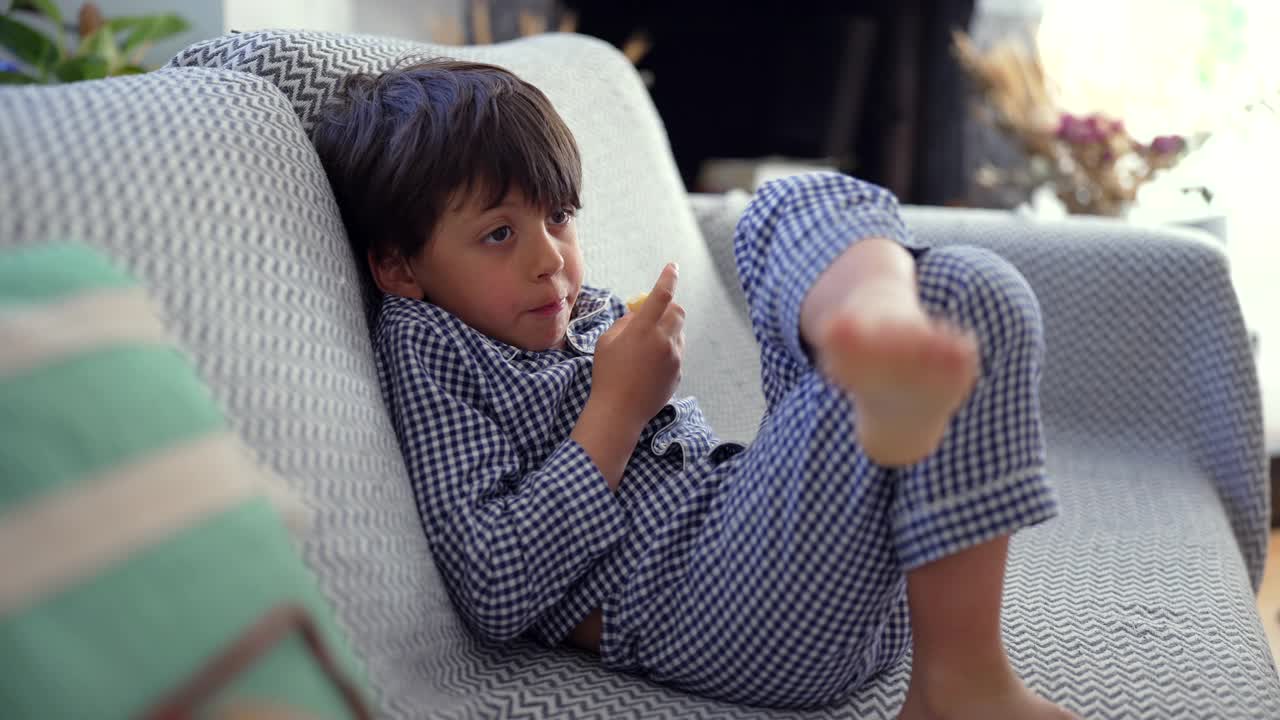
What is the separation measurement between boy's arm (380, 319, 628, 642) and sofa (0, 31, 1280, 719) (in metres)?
0.03

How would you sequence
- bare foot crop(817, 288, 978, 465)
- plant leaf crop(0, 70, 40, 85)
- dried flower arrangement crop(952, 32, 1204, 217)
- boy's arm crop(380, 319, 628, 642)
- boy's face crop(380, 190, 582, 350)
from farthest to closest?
dried flower arrangement crop(952, 32, 1204, 217) → plant leaf crop(0, 70, 40, 85) → boy's face crop(380, 190, 582, 350) → boy's arm crop(380, 319, 628, 642) → bare foot crop(817, 288, 978, 465)

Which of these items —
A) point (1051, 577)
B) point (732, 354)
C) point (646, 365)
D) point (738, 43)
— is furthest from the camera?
point (738, 43)

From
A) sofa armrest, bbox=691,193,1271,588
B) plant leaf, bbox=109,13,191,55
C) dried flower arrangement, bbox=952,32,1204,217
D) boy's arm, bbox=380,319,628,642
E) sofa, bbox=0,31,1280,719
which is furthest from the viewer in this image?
dried flower arrangement, bbox=952,32,1204,217

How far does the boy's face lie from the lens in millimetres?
865

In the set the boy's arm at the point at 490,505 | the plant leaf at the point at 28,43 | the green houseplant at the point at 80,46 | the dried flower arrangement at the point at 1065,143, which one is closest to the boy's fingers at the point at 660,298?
the boy's arm at the point at 490,505

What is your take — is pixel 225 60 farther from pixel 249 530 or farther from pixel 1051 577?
pixel 1051 577

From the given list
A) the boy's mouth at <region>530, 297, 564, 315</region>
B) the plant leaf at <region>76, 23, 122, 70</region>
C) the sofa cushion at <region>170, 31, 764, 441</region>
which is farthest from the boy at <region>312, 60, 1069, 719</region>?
the plant leaf at <region>76, 23, 122, 70</region>

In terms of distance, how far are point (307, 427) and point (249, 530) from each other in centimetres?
20

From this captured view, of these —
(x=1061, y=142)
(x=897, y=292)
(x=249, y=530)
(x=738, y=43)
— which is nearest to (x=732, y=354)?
(x=897, y=292)

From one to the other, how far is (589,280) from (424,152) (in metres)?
0.32

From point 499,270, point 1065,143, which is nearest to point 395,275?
point 499,270

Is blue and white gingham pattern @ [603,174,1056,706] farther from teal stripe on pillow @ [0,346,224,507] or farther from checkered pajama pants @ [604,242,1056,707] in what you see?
teal stripe on pillow @ [0,346,224,507]

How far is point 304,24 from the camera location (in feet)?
7.69

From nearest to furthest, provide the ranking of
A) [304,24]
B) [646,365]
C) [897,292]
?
[897,292] → [646,365] → [304,24]
